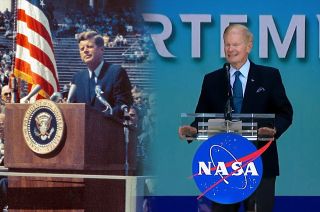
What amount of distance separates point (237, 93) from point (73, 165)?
109 centimetres

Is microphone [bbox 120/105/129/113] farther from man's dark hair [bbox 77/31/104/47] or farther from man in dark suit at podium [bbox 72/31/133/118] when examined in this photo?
man's dark hair [bbox 77/31/104/47]

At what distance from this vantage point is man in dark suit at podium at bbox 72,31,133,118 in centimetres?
498

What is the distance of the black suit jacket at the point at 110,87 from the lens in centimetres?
498

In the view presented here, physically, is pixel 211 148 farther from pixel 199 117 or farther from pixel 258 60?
pixel 258 60

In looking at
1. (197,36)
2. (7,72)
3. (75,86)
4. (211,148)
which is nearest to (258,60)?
(197,36)

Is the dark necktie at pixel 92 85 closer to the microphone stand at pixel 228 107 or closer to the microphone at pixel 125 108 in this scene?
the microphone at pixel 125 108

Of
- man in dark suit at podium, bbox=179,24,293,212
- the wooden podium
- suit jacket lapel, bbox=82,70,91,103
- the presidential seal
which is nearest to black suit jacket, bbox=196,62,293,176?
man in dark suit at podium, bbox=179,24,293,212

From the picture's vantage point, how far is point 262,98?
15.8 ft

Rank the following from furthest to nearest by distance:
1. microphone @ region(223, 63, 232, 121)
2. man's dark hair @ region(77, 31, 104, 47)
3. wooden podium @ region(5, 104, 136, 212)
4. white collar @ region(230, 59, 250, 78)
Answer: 1. man's dark hair @ region(77, 31, 104, 47)
2. white collar @ region(230, 59, 250, 78)
3. wooden podium @ region(5, 104, 136, 212)
4. microphone @ region(223, 63, 232, 121)

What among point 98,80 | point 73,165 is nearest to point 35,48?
point 98,80

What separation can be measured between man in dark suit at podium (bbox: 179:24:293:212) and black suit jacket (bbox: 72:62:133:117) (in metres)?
0.48

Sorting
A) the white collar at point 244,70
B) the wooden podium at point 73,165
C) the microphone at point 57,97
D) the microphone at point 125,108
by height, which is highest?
the white collar at point 244,70

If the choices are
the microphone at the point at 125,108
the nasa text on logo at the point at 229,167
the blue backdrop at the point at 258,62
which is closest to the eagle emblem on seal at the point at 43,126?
the microphone at the point at 125,108

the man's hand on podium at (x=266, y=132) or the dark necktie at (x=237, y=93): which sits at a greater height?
the dark necktie at (x=237, y=93)
